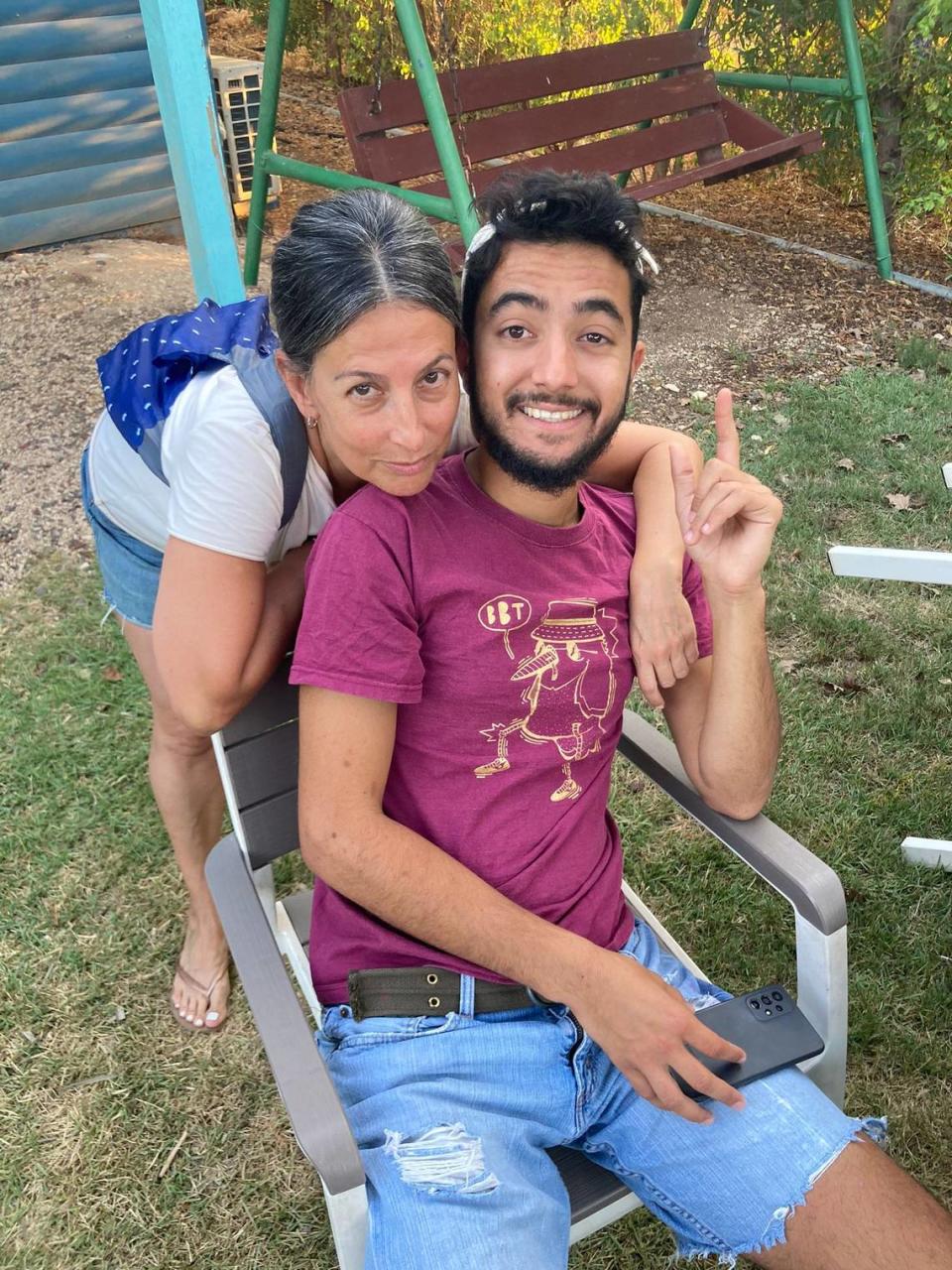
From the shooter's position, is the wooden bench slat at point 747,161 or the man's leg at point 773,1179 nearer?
the man's leg at point 773,1179

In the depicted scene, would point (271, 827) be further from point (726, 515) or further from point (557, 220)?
point (557, 220)

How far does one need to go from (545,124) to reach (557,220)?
4.90m

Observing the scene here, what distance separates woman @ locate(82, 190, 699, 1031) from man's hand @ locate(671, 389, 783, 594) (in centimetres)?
8

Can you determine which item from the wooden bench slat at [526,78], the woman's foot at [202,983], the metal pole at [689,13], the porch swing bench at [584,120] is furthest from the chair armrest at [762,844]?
the metal pole at [689,13]

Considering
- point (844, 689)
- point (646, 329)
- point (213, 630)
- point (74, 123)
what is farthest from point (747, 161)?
point (213, 630)

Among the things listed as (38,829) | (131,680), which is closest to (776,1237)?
(38,829)

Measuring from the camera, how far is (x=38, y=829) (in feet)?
10.3

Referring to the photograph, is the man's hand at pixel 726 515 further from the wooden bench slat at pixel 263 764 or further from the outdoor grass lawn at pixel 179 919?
the outdoor grass lawn at pixel 179 919

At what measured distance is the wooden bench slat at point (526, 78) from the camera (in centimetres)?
543

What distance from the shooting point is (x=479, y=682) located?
1763 mm

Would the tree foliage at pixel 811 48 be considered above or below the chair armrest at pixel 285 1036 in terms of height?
above

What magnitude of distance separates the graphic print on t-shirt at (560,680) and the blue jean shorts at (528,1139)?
1.30ft

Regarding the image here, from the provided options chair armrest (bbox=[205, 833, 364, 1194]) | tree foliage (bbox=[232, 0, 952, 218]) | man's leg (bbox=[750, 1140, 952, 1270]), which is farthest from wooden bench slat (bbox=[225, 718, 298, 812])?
tree foliage (bbox=[232, 0, 952, 218])

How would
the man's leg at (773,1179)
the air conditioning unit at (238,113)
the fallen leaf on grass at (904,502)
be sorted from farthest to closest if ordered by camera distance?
Answer: the air conditioning unit at (238,113)
the fallen leaf on grass at (904,502)
the man's leg at (773,1179)
